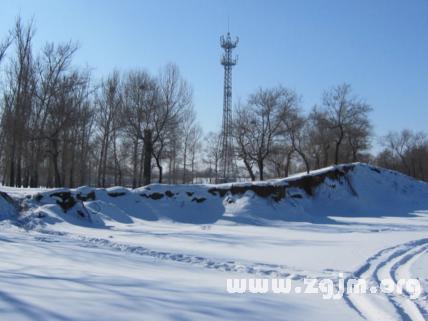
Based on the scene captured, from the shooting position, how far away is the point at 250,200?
25109mm

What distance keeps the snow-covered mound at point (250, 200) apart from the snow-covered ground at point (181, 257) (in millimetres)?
86

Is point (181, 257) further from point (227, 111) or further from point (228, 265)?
point (227, 111)

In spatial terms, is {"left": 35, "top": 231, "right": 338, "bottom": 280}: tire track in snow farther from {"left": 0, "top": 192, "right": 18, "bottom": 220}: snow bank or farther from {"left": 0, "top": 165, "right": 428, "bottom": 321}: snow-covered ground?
{"left": 0, "top": 192, "right": 18, "bottom": 220}: snow bank

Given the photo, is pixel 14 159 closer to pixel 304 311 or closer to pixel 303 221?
pixel 303 221

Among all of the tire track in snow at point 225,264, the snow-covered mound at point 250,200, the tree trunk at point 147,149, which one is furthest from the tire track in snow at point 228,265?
the tree trunk at point 147,149

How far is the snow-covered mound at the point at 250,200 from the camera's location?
20906 mm

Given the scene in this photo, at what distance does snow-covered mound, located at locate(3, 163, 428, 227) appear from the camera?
68.6 feet

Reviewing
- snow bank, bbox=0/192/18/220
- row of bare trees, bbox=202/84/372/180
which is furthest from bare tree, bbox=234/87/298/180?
snow bank, bbox=0/192/18/220

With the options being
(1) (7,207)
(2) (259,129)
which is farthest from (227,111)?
(1) (7,207)

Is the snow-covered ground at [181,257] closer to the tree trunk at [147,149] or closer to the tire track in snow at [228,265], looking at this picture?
the tire track in snow at [228,265]

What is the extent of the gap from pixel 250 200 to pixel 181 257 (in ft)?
47.6

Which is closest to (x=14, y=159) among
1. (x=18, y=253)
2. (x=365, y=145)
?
(x=18, y=253)

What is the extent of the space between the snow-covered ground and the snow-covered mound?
86mm

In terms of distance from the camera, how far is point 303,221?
965 inches
